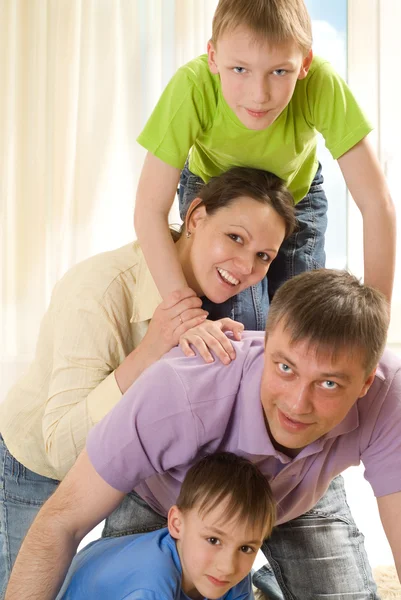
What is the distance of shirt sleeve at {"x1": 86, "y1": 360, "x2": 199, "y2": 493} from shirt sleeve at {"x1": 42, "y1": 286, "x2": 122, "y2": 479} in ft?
0.92

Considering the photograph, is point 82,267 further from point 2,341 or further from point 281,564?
point 2,341

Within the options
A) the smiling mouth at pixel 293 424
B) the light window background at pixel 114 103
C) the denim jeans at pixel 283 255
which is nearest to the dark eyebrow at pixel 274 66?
the denim jeans at pixel 283 255

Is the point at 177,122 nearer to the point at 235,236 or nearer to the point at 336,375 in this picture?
the point at 235,236

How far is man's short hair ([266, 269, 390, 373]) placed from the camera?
1760mm

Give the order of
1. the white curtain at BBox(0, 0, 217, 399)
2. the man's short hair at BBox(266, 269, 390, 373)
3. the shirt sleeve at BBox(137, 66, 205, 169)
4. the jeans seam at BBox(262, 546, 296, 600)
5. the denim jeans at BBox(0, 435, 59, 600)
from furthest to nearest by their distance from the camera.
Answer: the white curtain at BBox(0, 0, 217, 399), the jeans seam at BBox(262, 546, 296, 600), the denim jeans at BBox(0, 435, 59, 600), the shirt sleeve at BBox(137, 66, 205, 169), the man's short hair at BBox(266, 269, 390, 373)

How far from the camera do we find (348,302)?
179 centimetres

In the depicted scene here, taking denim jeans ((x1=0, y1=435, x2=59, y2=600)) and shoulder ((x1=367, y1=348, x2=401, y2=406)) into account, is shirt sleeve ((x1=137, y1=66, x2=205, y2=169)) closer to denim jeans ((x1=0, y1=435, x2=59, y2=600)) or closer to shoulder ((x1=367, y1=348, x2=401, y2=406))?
shoulder ((x1=367, y1=348, x2=401, y2=406))

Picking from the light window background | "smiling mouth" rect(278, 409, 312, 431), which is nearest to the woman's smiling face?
"smiling mouth" rect(278, 409, 312, 431)

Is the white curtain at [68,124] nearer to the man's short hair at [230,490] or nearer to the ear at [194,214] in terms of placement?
the ear at [194,214]

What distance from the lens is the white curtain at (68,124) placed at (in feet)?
15.5

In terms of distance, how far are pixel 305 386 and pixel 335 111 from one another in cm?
81

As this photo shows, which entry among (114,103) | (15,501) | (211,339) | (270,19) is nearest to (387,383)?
(211,339)

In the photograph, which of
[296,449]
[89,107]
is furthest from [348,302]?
[89,107]

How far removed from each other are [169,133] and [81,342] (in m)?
0.57
